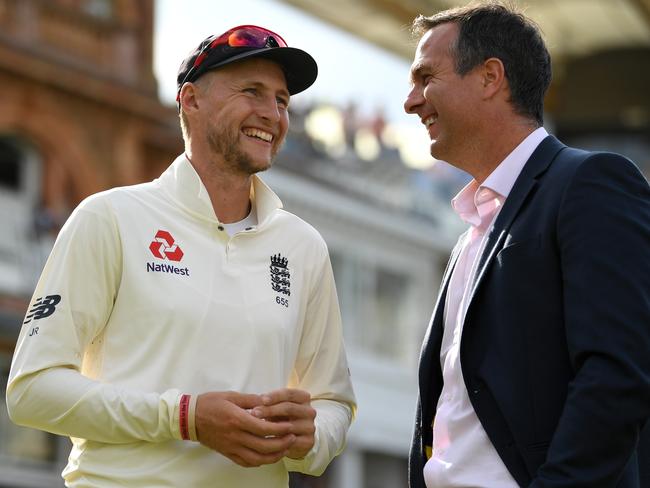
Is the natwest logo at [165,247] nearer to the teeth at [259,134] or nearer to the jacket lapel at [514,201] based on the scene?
the teeth at [259,134]

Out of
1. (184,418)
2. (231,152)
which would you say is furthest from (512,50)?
(184,418)

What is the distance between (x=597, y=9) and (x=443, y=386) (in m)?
47.6

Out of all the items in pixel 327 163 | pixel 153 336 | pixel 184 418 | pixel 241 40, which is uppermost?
pixel 241 40

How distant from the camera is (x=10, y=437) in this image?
27375 millimetres

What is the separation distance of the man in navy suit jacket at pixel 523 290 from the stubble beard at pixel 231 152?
23.1 inches

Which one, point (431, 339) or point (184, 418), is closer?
point (184, 418)

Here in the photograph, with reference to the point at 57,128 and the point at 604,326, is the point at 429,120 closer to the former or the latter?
the point at 604,326

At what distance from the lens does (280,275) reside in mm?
5656

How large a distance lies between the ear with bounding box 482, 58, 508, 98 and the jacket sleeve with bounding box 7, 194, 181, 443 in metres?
1.31

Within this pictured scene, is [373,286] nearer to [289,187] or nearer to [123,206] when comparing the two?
[289,187]

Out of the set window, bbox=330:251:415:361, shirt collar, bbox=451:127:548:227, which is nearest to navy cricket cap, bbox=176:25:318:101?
shirt collar, bbox=451:127:548:227

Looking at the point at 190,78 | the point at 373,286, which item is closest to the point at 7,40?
the point at 373,286

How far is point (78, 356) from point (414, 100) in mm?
1394

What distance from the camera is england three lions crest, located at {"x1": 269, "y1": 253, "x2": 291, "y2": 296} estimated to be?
5609 mm
